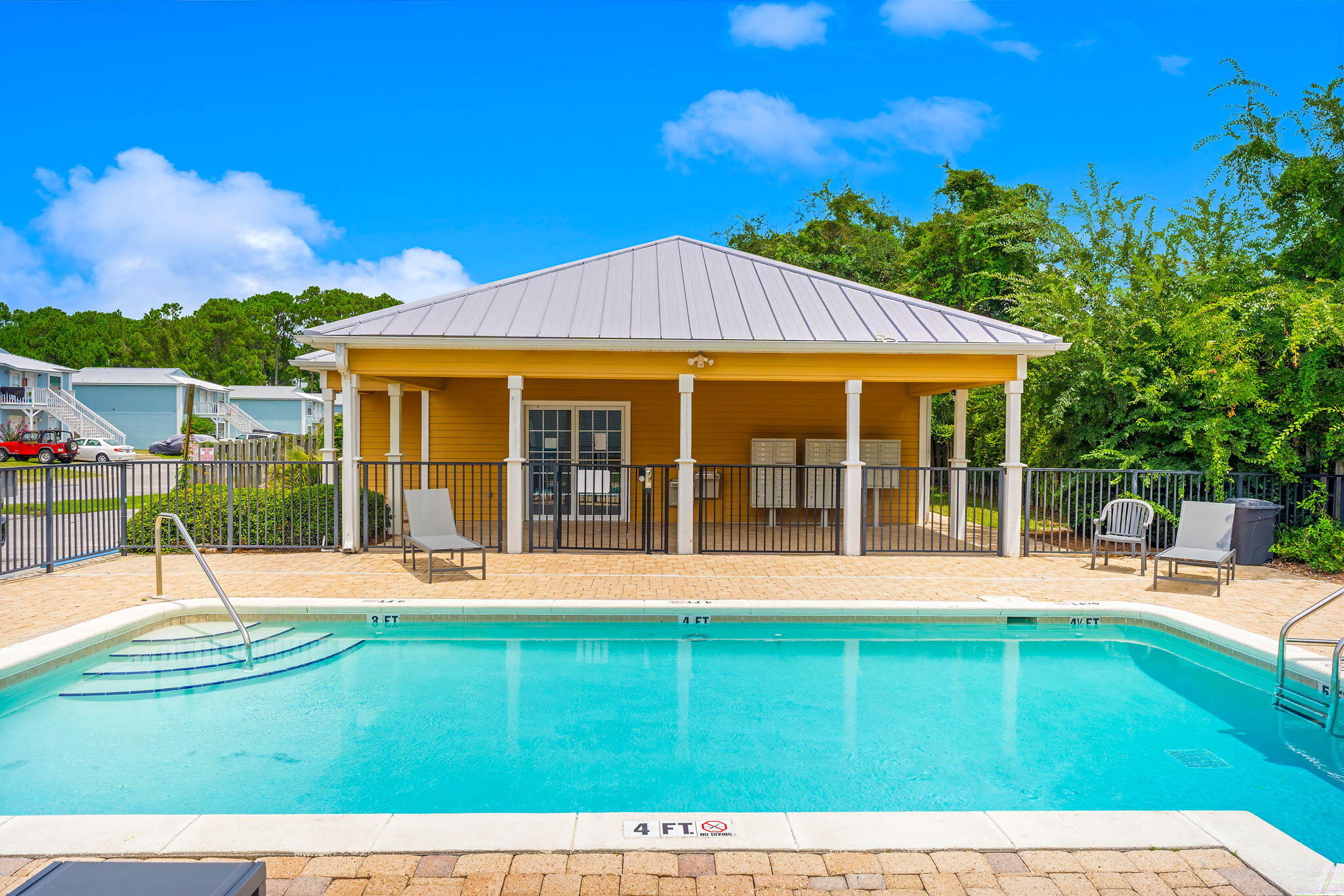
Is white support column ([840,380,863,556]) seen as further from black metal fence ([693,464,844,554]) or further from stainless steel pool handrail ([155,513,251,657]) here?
stainless steel pool handrail ([155,513,251,657])

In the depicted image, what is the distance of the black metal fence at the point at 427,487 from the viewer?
1059cm

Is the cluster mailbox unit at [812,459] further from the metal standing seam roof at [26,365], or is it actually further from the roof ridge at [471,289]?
the metal standing seam roof at [26,365]

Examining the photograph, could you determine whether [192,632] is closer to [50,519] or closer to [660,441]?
[50,519]

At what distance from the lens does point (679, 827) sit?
128 inches

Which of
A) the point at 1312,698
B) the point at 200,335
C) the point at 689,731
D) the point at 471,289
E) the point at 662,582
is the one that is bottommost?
the point at 689,731

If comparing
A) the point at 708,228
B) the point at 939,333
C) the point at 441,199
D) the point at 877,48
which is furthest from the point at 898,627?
the point at 441,199

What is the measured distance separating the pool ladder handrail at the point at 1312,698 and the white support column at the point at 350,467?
982cm

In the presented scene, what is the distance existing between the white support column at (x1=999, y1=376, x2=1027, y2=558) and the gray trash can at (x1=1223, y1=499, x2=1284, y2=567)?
2.36m

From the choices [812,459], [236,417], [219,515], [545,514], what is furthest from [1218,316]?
[236,417]

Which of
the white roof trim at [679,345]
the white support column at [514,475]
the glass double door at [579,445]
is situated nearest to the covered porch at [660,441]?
the glass double door at [579,445]

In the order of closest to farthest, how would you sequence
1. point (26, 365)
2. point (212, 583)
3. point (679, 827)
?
point (679, 827) < point (212, 583) < point (26, 365)

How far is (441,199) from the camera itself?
32.4 m

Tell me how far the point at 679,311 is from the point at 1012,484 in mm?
5216

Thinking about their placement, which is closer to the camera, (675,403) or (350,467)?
(350,467)
